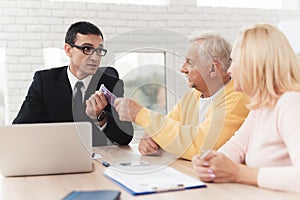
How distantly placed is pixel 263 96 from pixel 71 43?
143 centimetres

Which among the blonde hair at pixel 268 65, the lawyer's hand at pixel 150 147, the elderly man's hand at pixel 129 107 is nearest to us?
the blonde hair at pixel 268 65

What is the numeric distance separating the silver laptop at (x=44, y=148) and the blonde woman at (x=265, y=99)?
0.40 m

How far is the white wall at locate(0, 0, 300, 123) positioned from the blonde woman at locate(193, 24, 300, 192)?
9.24 ft

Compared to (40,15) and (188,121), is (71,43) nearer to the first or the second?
(188,121)

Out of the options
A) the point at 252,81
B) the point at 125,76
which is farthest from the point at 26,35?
the point at 252,81

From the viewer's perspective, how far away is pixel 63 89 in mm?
2377

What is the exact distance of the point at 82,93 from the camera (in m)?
1.69

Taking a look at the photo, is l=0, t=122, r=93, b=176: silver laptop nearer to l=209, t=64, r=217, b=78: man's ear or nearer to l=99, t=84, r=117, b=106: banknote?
l=99, t=84, r=117, b=106: banknote

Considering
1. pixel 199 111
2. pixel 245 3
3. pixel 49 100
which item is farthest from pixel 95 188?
pixel 245 3

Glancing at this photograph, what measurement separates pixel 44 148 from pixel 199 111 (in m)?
0.76

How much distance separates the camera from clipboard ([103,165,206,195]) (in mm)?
1200

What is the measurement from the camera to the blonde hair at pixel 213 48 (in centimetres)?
183

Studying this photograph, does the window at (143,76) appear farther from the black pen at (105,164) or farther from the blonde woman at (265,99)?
the blonde woman at (265,99)

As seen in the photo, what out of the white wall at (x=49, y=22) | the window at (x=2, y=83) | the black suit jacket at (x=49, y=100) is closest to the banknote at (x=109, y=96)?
the black suit jacket at (x=49, y=100)
